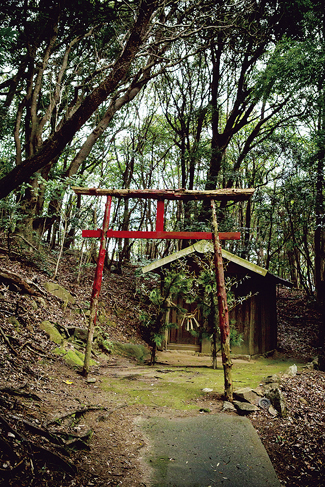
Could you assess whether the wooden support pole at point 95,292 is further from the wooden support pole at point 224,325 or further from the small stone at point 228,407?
the small stone at point 228,407

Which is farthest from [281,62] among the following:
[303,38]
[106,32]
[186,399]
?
[186,399]

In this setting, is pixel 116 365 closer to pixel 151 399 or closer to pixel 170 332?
pixel 151 399

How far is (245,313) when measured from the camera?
13.3 m

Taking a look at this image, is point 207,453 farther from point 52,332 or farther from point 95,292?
point 52,332

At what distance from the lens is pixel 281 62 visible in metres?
11.8

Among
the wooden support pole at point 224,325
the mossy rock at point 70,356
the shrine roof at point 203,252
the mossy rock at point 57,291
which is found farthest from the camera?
the shrine roof at point 203,252

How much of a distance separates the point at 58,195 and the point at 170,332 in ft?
24.5

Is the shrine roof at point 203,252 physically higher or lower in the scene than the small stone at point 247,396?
higher

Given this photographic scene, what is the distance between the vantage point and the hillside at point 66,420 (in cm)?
322

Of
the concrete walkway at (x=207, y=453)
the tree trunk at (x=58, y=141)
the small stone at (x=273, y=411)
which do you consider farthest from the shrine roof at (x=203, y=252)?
the tree trunk at (x=58, y=141)

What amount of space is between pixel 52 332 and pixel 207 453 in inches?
214

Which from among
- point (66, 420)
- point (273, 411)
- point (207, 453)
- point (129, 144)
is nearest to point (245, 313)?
point (273, 411)

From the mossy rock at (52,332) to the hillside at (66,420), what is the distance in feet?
0.56

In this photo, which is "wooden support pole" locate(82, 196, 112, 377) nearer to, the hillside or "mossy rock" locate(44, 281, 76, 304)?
the hillside
